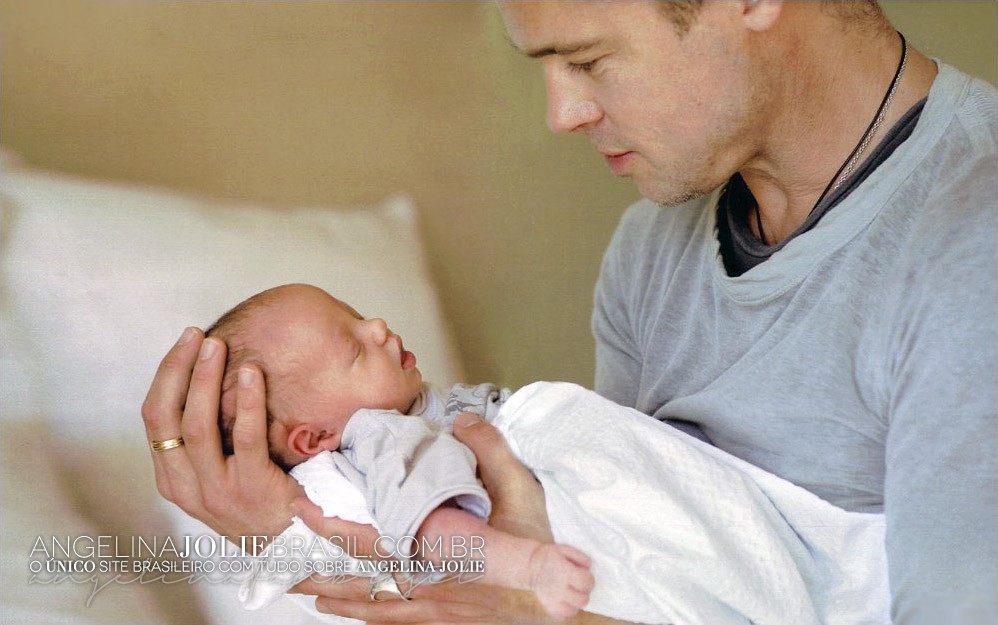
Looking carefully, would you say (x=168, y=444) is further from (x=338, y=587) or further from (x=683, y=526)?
(x=683, y=526)

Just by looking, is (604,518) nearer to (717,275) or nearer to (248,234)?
(717,275)

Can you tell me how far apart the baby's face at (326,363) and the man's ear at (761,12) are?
48 centimetres

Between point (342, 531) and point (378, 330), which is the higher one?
point (378, 330)

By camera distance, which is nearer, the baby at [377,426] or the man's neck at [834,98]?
the baby at [377,426]

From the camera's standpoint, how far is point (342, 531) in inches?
32.7

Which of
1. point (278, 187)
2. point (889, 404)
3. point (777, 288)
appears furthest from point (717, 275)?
point (278, 187)

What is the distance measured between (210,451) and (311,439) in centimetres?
10

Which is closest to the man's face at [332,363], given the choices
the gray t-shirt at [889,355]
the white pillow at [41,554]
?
the white pillow at [41,554]

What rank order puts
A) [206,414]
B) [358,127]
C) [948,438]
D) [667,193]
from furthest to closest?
[358,127]
[667,193]
[206,414]
[948,438]

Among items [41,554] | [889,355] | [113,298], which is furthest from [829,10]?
[41,554]

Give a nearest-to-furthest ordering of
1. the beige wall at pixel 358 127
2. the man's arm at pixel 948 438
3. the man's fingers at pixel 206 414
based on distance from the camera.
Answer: the man's arm at pixel 948 438 < the man's fingers at pixel 206 414 < the beige wall at pixel 358 127

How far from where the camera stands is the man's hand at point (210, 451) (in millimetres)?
839

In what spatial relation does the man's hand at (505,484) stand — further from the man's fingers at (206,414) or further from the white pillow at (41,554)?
the white pillow at (41,554)

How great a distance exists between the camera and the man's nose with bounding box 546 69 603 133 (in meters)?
0.93
